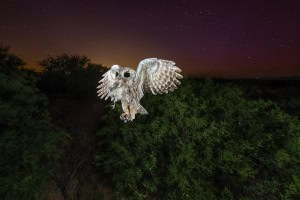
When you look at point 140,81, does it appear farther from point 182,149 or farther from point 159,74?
point 182,149

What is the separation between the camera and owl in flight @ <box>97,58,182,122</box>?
4.73 metres

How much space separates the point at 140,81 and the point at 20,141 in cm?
698

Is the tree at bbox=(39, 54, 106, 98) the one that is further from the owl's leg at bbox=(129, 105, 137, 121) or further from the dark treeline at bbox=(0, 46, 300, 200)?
the owl's leg at bbox=(129, 105, 137, 121)

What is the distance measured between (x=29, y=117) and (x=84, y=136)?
4.01 m

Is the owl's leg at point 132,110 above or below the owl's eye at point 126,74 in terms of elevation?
below

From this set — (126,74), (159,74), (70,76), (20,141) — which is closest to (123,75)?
(126,74)

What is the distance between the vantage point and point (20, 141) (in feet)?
34.6

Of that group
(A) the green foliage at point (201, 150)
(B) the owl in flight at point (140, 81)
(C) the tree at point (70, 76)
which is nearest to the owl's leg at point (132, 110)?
(B) the owl in flight at point (140, 81)

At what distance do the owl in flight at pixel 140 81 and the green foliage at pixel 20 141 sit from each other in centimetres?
610

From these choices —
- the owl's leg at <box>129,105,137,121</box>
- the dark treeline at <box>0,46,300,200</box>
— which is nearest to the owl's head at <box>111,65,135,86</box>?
Result: the owl's leg at <box>129,105,137,121</box>

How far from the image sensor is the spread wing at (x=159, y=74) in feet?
15.5

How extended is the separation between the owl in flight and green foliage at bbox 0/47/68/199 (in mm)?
6100

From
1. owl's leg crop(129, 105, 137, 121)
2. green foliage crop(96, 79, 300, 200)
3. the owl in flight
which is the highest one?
the owl in flight

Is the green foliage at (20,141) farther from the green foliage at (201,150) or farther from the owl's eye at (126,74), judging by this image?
the owl's eye at (126,74)
